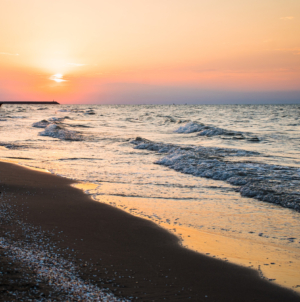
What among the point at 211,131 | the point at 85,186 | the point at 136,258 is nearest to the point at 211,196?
the point at 85,186

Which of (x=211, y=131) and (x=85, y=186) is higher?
(x=211, y=131)

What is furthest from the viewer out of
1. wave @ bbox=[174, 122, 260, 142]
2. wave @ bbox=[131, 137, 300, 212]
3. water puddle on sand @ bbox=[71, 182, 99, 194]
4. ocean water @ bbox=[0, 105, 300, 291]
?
wave @ bbox=[174, 122, 260, 142]

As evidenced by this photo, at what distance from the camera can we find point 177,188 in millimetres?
7336

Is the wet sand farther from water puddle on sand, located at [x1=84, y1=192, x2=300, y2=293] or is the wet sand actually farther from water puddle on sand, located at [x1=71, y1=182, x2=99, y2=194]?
water puddle on sand, located at [x1=71, y1=182, x2=99, y2=194]

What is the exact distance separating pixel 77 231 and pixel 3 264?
4.76 ft

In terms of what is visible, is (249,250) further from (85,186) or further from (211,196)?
(85,186)

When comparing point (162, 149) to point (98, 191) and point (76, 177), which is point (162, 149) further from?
point (98, 191)

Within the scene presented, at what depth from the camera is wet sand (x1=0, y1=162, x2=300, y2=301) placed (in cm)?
295

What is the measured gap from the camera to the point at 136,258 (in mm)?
3613

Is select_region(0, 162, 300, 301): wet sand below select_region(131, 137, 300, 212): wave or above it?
below

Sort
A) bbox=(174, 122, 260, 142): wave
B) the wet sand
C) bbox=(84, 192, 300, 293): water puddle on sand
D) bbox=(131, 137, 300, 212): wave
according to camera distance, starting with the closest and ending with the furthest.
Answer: the wet sand < bbox=(84, 192, 300, 293): water puddle on sand < bbox=(131, 137, 300, 212): wave < bbox=(174, 122, 260, 142): wave

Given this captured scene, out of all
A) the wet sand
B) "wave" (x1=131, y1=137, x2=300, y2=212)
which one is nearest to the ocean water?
A: "wave" (x1=131, y1=137, x2=300, y2=212)

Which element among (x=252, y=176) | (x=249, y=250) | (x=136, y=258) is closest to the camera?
(x=136, y=258)

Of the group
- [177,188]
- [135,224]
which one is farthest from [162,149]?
[135,224]
